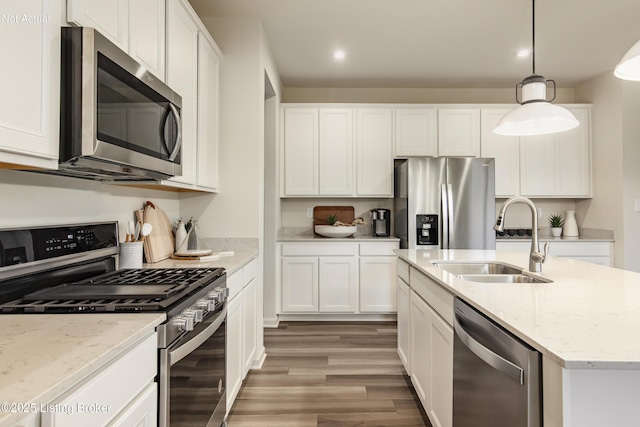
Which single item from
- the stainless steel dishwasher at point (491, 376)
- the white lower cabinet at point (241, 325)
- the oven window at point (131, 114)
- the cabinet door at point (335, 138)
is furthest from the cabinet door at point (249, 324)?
the cabinet door at point (335, 138)

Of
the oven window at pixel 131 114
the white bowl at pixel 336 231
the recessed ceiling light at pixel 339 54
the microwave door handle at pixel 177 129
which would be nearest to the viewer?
the oven window at pixel 131 114

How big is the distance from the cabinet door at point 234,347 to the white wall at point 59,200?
0.75 metres

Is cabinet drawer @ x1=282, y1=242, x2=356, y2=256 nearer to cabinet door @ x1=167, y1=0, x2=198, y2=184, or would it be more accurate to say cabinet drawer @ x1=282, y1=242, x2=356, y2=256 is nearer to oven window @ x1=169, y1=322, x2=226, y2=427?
cabinet door @ x1=167, y1=0, x2=198, y2=184

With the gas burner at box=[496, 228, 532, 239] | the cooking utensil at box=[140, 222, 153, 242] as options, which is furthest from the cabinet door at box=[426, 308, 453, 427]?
the gas burner at box=[496, 228, 532, 239]

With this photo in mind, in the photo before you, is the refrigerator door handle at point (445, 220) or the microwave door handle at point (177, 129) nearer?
the microwave door handle at point (177, 129)

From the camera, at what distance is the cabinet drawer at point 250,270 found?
2351 millimetres

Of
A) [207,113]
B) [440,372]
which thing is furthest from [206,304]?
[207,113]

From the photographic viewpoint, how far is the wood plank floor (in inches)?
82.2

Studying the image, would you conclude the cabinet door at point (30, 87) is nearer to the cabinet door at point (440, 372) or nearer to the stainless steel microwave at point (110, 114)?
the stainless steel microwave at point (110, 114)

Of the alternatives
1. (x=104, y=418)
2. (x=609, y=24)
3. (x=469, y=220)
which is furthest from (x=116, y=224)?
(x=609, y=24)

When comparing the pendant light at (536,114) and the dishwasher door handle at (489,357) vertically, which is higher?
the pendant light at (536,114)

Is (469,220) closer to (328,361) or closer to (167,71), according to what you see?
(328,361)

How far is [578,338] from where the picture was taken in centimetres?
88

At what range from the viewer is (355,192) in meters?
4.09
